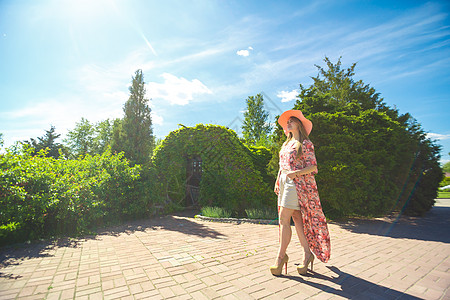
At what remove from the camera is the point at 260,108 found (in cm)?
2658

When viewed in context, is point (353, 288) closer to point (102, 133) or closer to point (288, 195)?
point (288, 195)

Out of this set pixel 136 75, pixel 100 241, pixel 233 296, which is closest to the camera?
pixel 233 296

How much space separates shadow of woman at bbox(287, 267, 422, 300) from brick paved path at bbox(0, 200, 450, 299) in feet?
0.03

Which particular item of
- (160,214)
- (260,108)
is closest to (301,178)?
(160,214)

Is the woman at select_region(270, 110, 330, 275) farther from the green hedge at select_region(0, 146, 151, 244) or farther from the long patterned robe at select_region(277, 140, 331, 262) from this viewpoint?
the green hedge at select_region(0, 146, 151, 244)

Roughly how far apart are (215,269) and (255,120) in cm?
2438

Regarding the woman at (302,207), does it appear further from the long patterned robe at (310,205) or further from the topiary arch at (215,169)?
the topiary arch at (215,169)

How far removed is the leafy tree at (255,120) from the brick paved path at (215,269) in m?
21.4

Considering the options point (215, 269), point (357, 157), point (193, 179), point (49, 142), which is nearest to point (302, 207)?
point (215, 269)

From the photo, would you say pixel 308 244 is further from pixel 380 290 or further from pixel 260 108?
pixel 260 108

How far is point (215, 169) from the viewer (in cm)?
859

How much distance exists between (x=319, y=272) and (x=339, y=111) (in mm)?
5627

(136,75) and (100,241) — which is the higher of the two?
(136,75)

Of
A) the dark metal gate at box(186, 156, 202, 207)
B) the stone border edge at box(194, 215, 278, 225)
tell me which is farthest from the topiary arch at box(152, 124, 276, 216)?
the stone border edge at box(194, 215, 278, 225)
